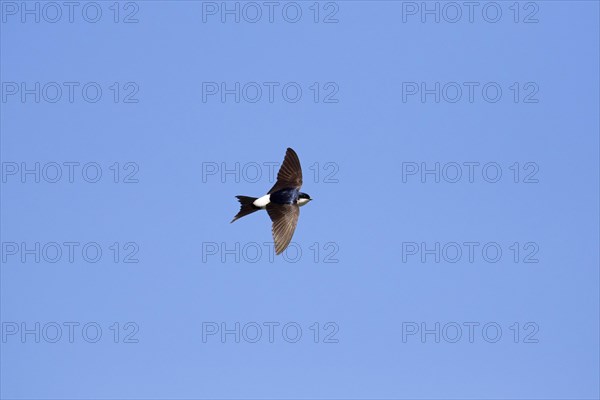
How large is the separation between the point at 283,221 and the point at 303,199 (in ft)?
2.11

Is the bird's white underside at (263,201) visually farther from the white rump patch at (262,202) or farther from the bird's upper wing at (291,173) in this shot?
the bird's upper wing at (291,173)

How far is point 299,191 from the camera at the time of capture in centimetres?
1569

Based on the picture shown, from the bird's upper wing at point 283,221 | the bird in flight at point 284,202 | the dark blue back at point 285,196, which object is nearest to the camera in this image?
the bird's upper wing at point 283,221

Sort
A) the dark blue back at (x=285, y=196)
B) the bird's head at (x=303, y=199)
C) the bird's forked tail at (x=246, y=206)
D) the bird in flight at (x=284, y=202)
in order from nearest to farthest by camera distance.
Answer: the bird in flight at (x=284, y=202) → the bird's forked tail at (x=246, y=206) → the dark blue back at (x=285, y=196) → the bird's head at (x=303, y=199)

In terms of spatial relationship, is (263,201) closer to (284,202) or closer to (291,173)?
(284,202)

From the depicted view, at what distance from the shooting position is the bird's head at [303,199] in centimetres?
1541

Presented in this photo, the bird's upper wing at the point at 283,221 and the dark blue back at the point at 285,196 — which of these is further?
the dark blue back at the point at 285,196

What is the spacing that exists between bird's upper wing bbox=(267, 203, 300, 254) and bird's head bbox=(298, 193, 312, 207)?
0.40 feet

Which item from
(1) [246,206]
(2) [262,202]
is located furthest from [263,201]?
(1) [246,206]

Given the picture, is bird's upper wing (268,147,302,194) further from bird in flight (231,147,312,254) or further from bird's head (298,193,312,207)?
bird's head (298,193,312,207)

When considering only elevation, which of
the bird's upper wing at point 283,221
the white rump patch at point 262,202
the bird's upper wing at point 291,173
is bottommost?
the bird's upper wing at point 283,221

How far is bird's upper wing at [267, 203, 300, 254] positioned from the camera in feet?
47.7

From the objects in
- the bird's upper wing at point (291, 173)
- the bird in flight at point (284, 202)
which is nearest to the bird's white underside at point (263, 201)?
the bird in flight at point (284, 202)

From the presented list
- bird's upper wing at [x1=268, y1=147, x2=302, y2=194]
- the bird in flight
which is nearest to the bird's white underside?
the bird in flight
